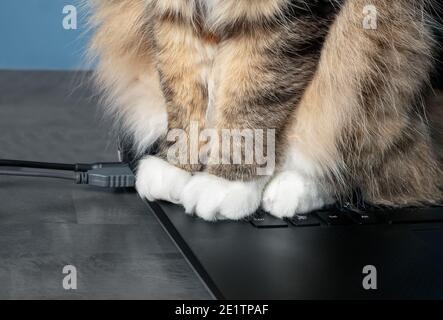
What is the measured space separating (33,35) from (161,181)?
1154 millimetres

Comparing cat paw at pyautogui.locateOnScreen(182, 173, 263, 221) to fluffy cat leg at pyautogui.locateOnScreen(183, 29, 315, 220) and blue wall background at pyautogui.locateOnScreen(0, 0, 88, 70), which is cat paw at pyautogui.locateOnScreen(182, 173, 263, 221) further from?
blue wall background at pyautogui.locateOnScreen(0, 0, 88, 70)

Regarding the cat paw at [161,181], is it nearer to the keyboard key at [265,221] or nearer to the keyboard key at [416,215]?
the keyboard key at [265,221]

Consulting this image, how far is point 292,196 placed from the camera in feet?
3.16

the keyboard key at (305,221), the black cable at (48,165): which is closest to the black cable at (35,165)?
the black cable at (48,165)

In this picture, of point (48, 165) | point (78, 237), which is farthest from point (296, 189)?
point (48, 165)

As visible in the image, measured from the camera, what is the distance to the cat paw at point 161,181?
1010mm

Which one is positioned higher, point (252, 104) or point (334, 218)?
point (252, 104)

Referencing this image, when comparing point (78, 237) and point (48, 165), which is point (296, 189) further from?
point (48, 165)

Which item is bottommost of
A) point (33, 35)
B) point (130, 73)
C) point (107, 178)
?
point (107, 178)

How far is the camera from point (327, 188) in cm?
101

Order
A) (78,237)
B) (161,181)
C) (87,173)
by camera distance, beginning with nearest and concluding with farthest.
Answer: (78,237) < (161,181) < (87,173)

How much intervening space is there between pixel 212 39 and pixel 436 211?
394 millimetres

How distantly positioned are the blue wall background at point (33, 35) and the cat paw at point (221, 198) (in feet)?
3.63
